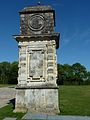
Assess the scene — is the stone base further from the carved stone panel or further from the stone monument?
the carved stone panel

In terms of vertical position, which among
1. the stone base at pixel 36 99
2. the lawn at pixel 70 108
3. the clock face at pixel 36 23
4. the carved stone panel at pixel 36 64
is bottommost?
the lawn at pixel 70 108

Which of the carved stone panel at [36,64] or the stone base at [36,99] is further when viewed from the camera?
the carved stone panel at [36,64]

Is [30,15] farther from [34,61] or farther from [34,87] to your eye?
[34,87]

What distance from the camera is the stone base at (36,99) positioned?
14375 millimetres

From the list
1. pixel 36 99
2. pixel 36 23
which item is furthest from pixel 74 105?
pixel 36 23

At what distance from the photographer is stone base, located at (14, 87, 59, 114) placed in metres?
14.4

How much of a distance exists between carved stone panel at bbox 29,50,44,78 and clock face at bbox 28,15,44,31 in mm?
1552

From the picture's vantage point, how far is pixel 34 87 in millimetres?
14555

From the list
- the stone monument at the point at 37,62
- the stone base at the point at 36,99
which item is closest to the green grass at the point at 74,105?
the stone base at the point at 36,99

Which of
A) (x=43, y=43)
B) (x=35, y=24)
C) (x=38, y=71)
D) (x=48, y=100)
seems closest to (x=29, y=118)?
(x=48, y=100)

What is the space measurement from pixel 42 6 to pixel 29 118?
751cm

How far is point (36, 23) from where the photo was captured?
15367 millimetres

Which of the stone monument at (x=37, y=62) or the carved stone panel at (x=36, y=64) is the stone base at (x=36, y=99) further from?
the carved stone panel at (x=36, y=64)

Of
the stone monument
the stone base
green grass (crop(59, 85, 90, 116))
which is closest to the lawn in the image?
green grass (crop(59, 85, 90, 116))
